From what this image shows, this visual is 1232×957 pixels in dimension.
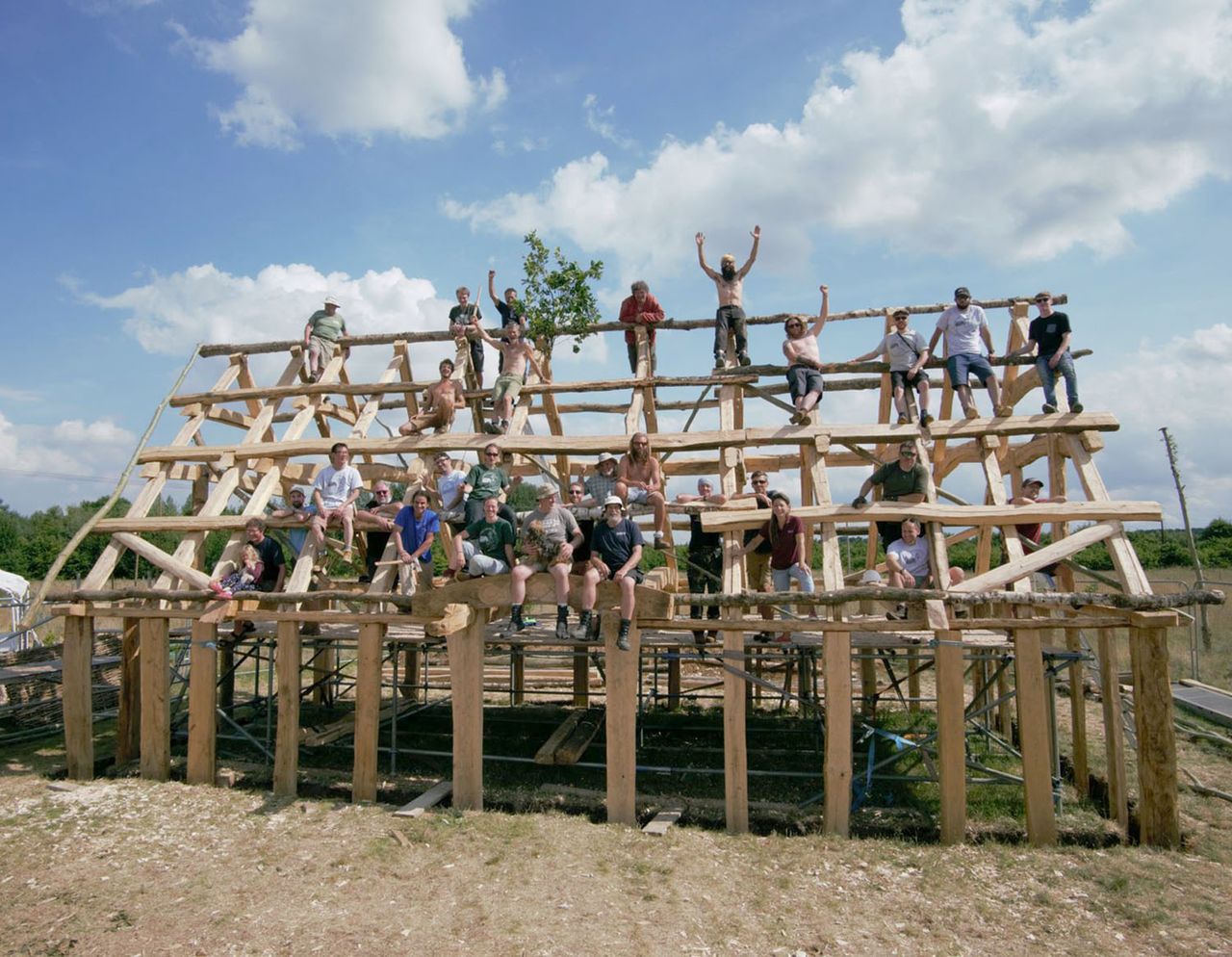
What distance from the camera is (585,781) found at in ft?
33.2

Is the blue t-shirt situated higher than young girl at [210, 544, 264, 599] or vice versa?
the blue t-shirt

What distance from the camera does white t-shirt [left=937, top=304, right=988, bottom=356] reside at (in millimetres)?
10477

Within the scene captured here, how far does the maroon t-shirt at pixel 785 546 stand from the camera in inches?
354

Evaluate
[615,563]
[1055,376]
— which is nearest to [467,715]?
[615,563]

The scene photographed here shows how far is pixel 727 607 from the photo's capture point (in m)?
8.53

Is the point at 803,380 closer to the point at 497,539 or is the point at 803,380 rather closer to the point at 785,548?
the point at 785,548

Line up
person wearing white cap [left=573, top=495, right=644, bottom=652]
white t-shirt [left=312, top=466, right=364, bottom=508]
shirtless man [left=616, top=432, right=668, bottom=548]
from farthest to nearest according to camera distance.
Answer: white t-shirt [left=312, top=466, right=364, bottom=508] < shirtless man [left=616, top=432, right=668, bottom=548] < person wearing white cap [left=573, top=495, right=644, bottom=652]

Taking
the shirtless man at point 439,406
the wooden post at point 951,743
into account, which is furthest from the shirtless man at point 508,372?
the wooden post at point 951,743

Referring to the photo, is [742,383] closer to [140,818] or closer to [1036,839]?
[1036,839]

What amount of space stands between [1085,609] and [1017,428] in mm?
2272

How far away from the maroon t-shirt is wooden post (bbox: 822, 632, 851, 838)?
3.48 feet

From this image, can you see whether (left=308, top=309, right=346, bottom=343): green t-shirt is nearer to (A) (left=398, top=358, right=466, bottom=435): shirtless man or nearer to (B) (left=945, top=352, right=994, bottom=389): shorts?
(A) (left=398, top=358, right=466, bottom=435): shirtless man

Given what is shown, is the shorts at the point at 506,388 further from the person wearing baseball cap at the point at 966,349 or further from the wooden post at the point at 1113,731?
the wooden post at the point at 1113,731

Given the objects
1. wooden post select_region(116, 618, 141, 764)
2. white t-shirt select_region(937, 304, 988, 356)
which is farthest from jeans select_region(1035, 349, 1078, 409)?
wooden post select_region(116, 618, 141, 764)
